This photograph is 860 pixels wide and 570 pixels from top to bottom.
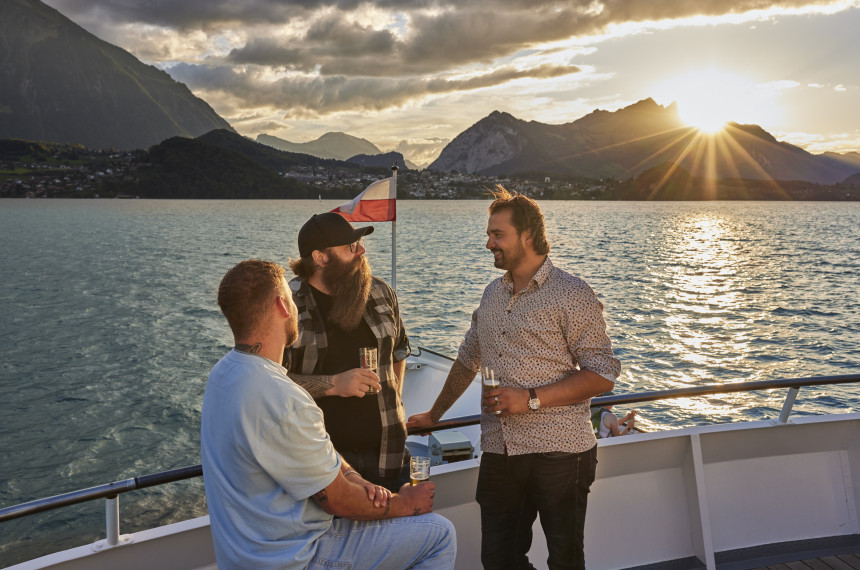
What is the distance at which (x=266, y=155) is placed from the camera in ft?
640

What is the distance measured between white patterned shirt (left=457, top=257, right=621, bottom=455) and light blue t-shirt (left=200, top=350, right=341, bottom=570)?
3.67 ft

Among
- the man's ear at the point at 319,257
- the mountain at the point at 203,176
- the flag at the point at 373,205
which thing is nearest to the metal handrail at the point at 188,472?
the man's ear at the point at 319,257

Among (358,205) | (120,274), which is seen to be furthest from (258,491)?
(120,274)

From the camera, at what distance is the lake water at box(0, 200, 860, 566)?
1614cm

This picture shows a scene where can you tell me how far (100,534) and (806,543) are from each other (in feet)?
40.7

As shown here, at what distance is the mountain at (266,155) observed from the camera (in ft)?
620

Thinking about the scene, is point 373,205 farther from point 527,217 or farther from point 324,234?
point 527,217

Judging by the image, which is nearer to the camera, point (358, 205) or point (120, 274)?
point (358, 205)

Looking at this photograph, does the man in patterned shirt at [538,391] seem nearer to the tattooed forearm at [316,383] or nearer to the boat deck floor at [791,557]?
the tattooed forearm at [316,383]

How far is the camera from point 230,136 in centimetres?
19662

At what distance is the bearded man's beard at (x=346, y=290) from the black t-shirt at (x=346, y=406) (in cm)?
4

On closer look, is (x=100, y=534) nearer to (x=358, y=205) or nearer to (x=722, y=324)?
(x=358, y=205)

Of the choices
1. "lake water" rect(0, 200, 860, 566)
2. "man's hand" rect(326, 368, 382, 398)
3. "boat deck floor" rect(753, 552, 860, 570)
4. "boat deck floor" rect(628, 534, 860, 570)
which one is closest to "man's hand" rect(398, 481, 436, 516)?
"man's hand" rect(326, 368, 382, 398)

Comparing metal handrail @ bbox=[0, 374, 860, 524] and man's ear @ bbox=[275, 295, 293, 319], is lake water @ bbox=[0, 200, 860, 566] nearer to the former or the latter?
metal handrail @ bbox=[0, 374, 860, 524]
